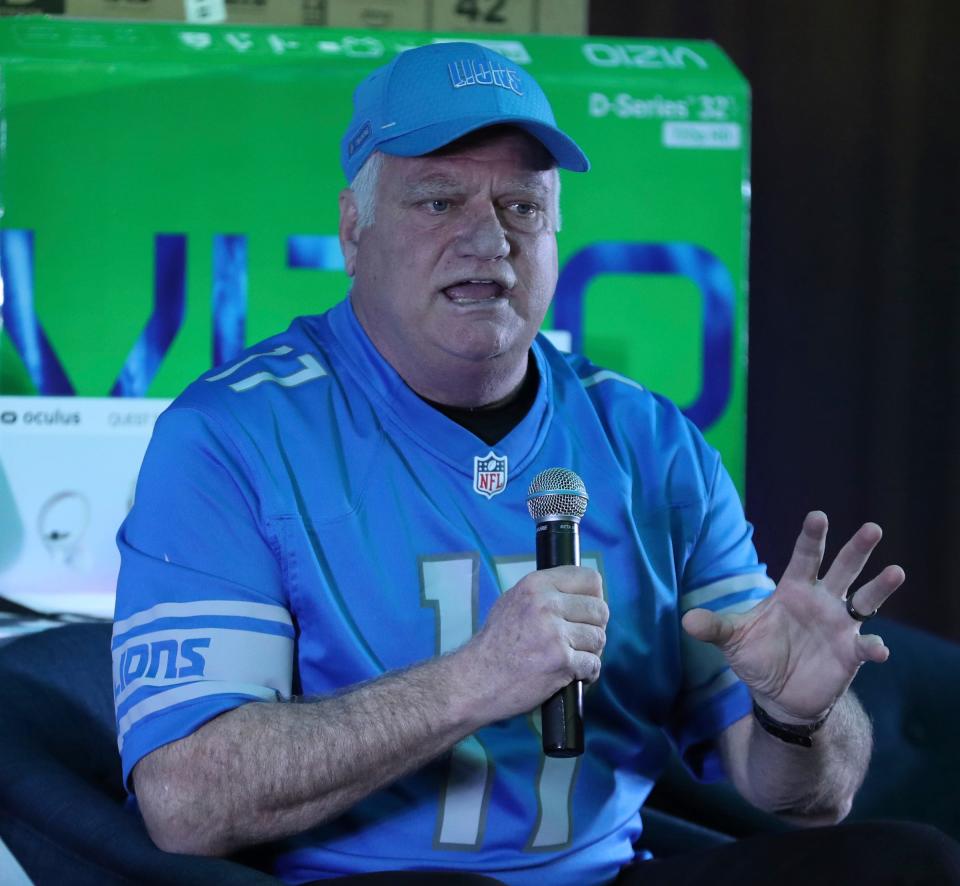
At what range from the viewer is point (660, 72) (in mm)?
2705

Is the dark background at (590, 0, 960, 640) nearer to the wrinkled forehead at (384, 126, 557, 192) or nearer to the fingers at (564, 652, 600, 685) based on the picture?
the wrinkled forehead at (384, 126, 557, 192)

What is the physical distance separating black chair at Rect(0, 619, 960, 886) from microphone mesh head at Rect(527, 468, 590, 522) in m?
0.43

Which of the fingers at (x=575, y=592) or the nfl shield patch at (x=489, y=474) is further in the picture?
the nfl shield patch at (x=489, y=474)

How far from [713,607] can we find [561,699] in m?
0.39

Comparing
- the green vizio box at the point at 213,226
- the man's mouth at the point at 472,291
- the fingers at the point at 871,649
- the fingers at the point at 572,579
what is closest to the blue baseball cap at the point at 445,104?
the man's mouth at the point at 472,291

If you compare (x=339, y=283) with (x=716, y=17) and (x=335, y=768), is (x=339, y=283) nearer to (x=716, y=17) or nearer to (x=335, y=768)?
(x=716, y=17)

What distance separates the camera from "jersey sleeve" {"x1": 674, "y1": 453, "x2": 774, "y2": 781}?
5.34ft

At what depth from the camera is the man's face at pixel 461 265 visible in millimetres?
1586

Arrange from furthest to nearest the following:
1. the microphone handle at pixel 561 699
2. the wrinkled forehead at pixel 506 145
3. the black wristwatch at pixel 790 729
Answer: the wrinkled forehead at pixel 506 145, the black wristwatch at pixel 790 729, the microphone handle at pixel 561 699

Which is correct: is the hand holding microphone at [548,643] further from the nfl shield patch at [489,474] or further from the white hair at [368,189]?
the white hair at [368,189]

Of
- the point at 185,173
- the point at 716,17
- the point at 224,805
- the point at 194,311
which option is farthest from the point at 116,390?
the point at 716,17

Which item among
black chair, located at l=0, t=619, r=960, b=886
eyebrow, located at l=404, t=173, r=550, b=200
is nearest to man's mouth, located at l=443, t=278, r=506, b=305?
eyebrow, located at l=404, t=173, r=550, b=200

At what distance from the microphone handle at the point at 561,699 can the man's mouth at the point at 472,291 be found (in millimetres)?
347

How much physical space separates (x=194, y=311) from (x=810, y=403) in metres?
1.49
